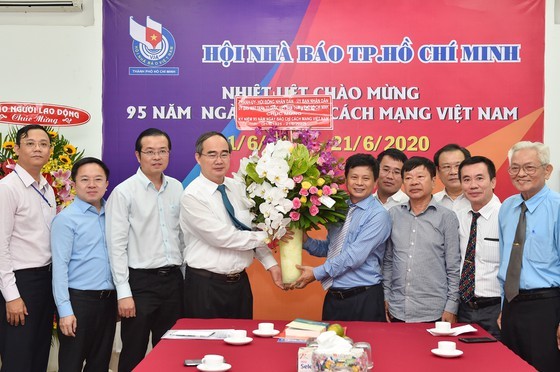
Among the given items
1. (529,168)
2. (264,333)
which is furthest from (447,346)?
(529,168)

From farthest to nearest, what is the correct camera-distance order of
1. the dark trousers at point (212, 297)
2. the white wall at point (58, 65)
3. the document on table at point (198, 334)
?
the white wall at point (58, 65)
the dark trousers at point (212, 297)
the document on table at point (198, 334)

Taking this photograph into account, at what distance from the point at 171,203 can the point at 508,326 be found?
2056 mm

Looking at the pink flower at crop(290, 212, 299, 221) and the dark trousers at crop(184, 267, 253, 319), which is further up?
the pink flower at crop(290, 212, 299, 221)

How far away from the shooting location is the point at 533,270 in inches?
125

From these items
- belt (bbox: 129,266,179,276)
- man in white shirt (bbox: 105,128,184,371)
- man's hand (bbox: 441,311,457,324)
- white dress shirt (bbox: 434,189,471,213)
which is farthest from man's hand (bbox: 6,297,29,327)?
white dress shirt (bbox: 434,189,471,213)

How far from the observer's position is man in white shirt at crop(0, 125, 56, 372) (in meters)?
3.46

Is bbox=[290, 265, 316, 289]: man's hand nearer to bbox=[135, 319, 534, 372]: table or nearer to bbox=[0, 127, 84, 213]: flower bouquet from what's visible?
bbox=[135, 319, 534, 372]: table

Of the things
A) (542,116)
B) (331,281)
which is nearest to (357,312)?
(331,281)

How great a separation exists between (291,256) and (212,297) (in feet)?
1.83

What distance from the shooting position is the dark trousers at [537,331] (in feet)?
10.2

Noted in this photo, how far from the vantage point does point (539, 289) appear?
3.17m

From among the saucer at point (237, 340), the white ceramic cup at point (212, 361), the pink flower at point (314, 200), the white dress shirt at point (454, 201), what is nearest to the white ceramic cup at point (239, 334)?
the saucer at point (237, 340)

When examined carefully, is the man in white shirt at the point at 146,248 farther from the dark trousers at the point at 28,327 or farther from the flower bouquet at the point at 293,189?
the flower bouquet at the point at 293,189

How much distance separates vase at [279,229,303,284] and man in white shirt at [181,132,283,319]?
15 centimetres
